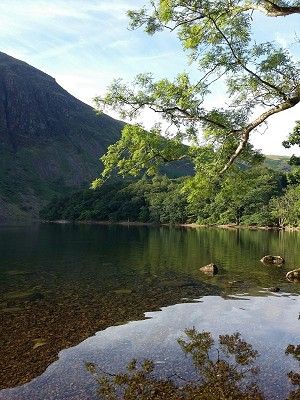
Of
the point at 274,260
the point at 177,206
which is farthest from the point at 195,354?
the point at 177,206

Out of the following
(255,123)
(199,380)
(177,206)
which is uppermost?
(255,123)

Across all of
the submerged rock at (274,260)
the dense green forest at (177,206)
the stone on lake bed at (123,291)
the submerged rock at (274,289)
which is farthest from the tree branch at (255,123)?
the dense green forest at (177,206)

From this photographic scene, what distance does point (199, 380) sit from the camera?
13.1 metres

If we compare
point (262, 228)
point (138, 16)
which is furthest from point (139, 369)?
point (262, 228)

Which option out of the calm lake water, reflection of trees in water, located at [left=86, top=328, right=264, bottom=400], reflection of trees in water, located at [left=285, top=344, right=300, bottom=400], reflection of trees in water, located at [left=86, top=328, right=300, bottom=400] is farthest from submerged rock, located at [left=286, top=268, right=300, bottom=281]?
reflection of trees in water, located at [left=86, top=328, right=264, bottom=400]

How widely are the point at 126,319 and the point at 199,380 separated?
8.70 meters

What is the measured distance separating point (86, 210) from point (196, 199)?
174 metres

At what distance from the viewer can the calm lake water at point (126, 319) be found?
1386 cm

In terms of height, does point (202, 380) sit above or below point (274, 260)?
above

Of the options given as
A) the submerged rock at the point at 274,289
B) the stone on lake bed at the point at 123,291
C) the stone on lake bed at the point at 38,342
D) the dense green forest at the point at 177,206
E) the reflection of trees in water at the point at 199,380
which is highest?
the dense green forest at the point at 177,206

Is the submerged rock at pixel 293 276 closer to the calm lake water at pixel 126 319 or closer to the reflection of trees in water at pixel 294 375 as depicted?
the calm lake water at pixel 126 319

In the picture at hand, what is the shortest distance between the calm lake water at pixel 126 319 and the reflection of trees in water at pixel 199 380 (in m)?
0.25

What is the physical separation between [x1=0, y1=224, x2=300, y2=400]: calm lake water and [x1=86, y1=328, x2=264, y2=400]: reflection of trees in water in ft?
0.83

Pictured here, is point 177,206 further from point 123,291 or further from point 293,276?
point 123,291
